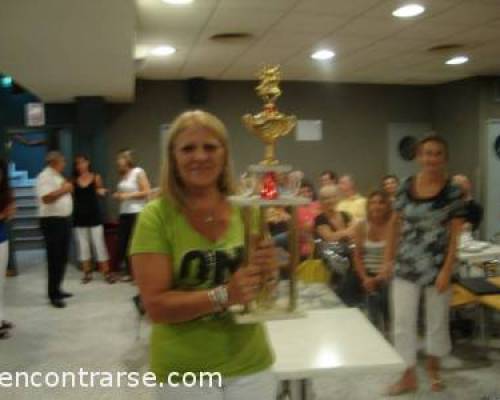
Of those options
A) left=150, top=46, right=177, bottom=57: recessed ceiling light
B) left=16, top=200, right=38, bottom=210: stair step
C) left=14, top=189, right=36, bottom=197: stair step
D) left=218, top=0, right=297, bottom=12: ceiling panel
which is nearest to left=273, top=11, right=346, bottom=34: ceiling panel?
left=218, top=0, right=297, bottom=12: ceiling panel

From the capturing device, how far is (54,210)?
4.49 m

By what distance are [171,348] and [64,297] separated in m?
4.13

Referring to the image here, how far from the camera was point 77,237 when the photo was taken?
5.86 metres

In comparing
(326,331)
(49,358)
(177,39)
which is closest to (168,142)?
(326,331)

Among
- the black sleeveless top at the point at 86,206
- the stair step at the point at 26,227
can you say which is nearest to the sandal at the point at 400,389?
the black sleeveless top at the point at 86,206

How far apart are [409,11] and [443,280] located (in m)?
2.03

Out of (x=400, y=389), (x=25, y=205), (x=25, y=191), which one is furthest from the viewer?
(x=25, y=191)

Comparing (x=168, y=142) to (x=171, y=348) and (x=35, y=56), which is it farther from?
(x=35, y=56)

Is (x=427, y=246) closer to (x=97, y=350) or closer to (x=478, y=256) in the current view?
(x=478, y=256)

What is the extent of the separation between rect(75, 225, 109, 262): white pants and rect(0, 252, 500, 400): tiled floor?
0.31 m

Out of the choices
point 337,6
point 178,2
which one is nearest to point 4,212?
point 178,2

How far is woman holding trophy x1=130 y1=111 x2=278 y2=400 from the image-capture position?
122 cm

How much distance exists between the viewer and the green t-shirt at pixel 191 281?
1.26 metres

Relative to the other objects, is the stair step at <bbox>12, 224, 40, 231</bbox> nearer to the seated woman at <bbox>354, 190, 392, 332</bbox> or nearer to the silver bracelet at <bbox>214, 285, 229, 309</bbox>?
the seated woman at <bbox>354, 190, 392, 332</bbox>
